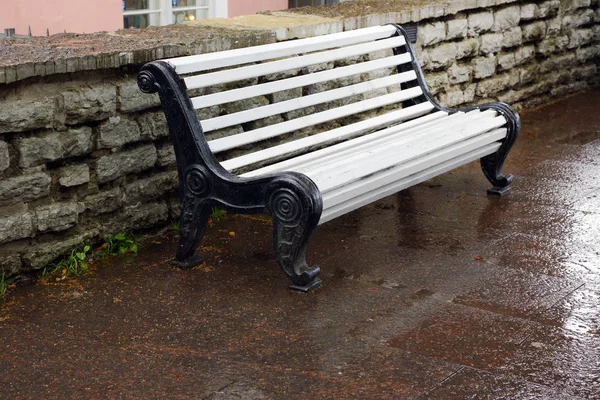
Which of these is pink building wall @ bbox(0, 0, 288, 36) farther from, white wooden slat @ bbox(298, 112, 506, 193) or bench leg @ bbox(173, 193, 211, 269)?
white wooden slat @ bbox(298, 112, 506, 193)

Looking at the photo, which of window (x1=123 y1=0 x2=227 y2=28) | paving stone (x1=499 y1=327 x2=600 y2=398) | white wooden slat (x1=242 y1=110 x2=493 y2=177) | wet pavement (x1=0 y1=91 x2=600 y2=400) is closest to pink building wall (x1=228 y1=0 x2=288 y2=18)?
window (x1=123 y1=0 x2=227 y2=28)

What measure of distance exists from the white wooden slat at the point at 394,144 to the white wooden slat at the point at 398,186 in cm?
16

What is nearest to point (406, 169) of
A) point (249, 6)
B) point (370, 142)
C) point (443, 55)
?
point (370, 142)

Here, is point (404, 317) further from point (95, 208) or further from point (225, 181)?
point (95, 208)

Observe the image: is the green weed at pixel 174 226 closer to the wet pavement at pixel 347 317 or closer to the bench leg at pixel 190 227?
the wet pavement at pixel 347 317

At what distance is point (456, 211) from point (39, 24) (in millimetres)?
4609

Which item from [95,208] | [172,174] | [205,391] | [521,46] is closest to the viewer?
[205,391]

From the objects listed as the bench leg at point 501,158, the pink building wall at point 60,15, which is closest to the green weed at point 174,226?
the bench leg at point 501,158

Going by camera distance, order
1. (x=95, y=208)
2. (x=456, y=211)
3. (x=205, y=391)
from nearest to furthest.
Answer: (x=205, y=391) → (x=95, y=208) → (x=456, y=211)

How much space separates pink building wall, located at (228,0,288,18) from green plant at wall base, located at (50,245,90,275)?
589 cm

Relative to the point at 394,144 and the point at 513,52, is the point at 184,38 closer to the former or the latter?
the point at 394,144

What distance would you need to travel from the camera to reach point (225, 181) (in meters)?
4.32

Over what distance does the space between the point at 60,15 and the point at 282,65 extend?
4334 millimetres

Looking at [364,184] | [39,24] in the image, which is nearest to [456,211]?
[364,184]
